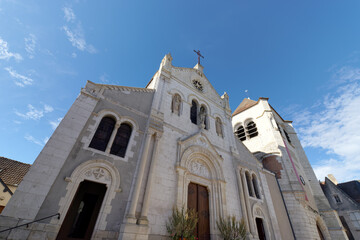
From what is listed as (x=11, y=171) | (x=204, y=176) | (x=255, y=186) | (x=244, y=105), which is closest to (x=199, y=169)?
(x=204, y=176)

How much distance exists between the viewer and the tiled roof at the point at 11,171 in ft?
38.1

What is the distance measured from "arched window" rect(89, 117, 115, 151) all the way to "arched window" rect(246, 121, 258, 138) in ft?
55.3

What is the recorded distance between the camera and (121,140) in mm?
7773

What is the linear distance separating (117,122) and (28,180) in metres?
3.66

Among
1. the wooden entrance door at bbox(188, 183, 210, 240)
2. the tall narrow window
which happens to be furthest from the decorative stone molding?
the tall narrow window

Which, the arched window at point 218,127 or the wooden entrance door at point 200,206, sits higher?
the arched window at point 218,127

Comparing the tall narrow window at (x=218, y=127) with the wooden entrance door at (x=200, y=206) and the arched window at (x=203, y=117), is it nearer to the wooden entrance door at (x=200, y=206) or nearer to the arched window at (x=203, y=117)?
the arched window at (x=203, y=117)

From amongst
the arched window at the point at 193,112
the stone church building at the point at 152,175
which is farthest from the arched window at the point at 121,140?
the arched window at the point at 193,112

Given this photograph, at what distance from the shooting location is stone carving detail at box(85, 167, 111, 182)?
618cm

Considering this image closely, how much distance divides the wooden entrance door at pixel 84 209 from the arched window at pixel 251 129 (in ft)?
56.6

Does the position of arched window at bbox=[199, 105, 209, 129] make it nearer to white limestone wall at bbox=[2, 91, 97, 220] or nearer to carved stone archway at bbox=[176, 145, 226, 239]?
carved stone archway at bbox=[176, 145, 226, 239]

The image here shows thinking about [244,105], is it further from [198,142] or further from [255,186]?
[198,142]

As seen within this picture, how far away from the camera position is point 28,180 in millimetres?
4906

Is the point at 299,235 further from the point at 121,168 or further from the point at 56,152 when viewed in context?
the point at 56,152
